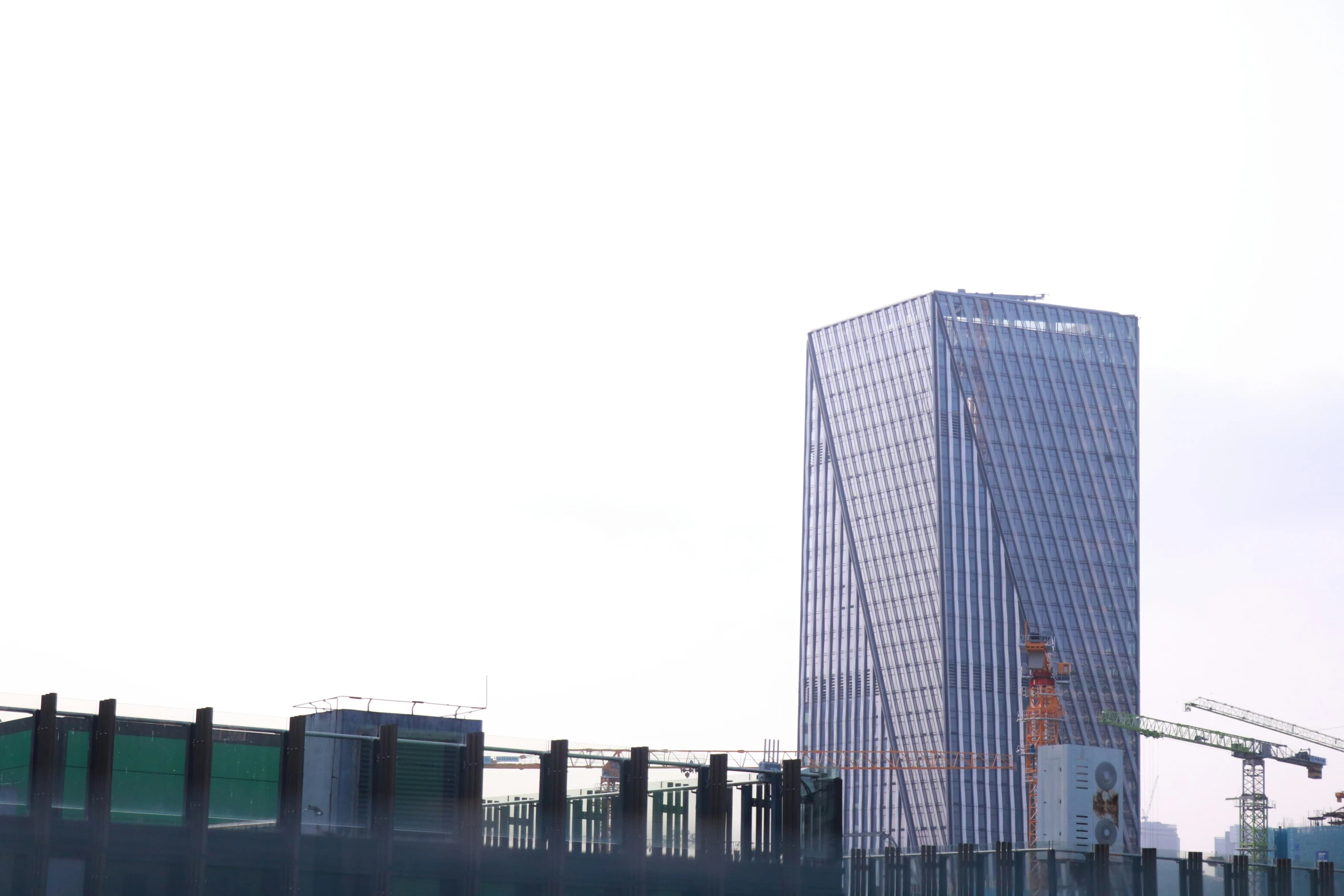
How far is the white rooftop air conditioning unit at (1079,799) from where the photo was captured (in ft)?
313

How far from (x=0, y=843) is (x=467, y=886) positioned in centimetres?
1390

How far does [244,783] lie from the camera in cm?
5494

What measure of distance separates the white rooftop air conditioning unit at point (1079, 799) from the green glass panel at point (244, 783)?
5061 cm

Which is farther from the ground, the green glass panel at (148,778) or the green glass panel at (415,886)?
the green glass panel at (148,778)

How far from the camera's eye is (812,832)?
63.4 meters

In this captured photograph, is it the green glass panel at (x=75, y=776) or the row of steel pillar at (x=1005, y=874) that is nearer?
the green glass panel at (x=75, y=776)

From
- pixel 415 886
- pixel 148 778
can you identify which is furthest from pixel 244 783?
pixel 415 886

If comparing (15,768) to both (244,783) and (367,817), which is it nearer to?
(244,783)

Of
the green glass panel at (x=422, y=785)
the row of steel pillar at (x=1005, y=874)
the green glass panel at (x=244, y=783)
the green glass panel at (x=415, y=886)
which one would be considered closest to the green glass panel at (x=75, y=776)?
the green glass panel at (x=244, y=783)

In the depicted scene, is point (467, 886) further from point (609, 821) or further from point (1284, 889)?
point (1284, 889)

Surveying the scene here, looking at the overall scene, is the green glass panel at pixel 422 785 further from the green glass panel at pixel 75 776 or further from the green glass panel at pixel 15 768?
the green glass panel at pixel 15 768

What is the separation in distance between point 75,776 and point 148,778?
2.02 metres

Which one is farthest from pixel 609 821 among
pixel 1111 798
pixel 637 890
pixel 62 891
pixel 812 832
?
pixel 1111 798

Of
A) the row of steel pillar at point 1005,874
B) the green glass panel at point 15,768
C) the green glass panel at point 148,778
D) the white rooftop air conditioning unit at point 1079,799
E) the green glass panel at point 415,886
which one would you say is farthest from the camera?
the white rooftop air conditioning unit at point 1079,799
